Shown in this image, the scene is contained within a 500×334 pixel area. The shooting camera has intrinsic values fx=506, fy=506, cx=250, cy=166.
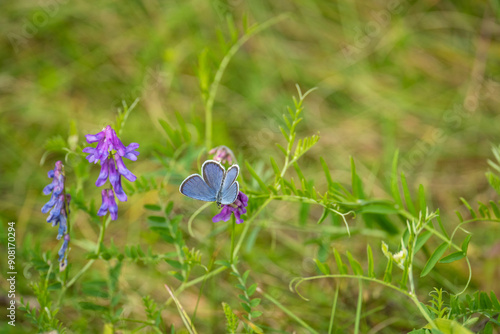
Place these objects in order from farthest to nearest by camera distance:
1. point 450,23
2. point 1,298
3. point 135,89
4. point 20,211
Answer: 1. point 450,23
2. point 135,89
3. point 20,211
4. point 1,298

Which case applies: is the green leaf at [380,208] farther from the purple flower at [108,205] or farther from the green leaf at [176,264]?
the purple flower at [108,205]

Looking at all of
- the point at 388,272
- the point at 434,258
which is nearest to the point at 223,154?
the point at 388,272

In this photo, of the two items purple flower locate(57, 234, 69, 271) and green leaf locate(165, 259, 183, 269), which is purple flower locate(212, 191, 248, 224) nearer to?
green leaf locate(165, 259, 183, 269)

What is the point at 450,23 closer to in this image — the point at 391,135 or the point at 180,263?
the point at 391,135

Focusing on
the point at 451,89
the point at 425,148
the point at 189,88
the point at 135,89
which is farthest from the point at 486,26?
the point at 135,89

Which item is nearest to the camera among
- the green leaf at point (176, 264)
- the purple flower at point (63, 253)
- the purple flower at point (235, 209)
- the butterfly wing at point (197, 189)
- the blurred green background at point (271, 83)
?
the butterfly wing at point (197, 189)

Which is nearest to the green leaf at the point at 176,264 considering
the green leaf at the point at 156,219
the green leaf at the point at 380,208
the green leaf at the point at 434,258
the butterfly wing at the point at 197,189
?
the green leaf at the point at 156,219

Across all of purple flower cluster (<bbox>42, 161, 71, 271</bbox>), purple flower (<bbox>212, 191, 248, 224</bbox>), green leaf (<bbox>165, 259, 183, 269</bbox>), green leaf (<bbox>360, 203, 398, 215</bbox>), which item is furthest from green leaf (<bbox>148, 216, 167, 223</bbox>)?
green leaf (<bbox>360, 203, 398, 215</bbox>)
